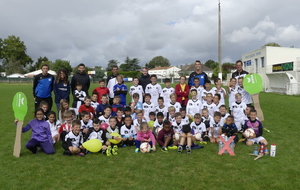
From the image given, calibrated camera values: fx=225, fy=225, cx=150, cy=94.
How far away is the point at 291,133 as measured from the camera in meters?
7.03

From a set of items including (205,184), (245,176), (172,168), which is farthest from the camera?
(172,168)

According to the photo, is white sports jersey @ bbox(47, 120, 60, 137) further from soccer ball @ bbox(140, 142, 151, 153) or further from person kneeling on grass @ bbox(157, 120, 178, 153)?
person kneeling on grass @ bbox(157, 120, 178, 153)

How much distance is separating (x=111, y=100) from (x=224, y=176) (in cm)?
486

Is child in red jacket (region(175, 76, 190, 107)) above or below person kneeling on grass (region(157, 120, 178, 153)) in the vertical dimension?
above

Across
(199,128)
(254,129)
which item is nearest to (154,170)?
(199,128)

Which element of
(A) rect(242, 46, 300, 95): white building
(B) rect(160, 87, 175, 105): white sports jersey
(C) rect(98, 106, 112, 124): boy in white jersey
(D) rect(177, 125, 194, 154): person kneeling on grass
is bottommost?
(D) rect(177, 125, 194, 154): person kneeling on grass

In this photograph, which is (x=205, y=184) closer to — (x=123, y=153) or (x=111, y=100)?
(x=123, y=153)

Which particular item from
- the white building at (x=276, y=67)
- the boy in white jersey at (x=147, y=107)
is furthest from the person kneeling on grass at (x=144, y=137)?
the white building at (x=276, y=67)

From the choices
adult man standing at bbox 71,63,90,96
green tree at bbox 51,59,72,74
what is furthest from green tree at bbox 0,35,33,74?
adult man standing at bbox 71,63,90,96

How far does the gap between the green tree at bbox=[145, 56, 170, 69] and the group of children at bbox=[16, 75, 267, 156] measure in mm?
113210

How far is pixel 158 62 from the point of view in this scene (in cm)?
12262

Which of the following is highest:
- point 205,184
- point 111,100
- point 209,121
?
point 111,100

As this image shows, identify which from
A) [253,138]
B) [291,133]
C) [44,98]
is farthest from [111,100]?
[291,133]

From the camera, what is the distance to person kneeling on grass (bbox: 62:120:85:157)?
5.10 m
